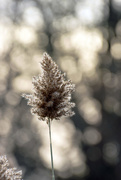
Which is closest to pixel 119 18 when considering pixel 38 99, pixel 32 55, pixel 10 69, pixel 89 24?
pixel 89 24

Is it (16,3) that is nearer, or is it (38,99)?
(38,99)

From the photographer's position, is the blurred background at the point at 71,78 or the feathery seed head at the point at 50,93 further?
the blurred background at the point at 71,78

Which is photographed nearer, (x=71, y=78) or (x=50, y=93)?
(x=50, y=93)

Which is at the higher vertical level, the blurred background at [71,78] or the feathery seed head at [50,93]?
the blurred background at [71,78]

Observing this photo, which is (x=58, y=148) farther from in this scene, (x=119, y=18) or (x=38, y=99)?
(x=38, y=99)

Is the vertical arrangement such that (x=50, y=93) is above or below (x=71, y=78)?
below
